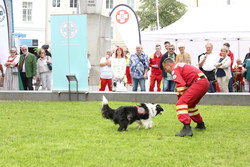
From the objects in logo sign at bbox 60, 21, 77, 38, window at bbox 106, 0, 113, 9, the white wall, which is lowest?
logo sign at bbox 60, 21, 77, 38

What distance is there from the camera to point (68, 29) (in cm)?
1496

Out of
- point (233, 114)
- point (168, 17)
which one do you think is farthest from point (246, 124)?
point (168, 17)

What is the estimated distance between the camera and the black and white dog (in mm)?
9164

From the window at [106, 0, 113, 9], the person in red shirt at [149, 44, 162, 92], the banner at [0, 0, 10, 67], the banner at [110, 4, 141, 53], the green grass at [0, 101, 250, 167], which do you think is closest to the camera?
the green grass at [0, 101, 250, 167]

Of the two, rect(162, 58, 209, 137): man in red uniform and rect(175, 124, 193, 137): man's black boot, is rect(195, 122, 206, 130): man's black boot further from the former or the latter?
rect(175, 124, 193, 137): man's black boot

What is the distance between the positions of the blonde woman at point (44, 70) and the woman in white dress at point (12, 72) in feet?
2.70

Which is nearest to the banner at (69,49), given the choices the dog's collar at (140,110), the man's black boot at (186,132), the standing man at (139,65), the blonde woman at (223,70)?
the standing man at (139,65)

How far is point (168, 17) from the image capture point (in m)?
44.4

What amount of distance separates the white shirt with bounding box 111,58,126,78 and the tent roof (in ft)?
19.5

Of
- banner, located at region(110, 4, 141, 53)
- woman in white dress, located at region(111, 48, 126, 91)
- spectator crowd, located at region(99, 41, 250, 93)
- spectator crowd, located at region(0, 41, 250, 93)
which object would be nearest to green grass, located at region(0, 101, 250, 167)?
spectator crowd, located at region(99, 41, 250, 93)

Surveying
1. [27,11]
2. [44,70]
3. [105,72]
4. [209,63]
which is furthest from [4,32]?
[27,11]

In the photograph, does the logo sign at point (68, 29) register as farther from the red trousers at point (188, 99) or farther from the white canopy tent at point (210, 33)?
the red trousers at point (188, 99)

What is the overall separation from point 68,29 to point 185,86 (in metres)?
7.18

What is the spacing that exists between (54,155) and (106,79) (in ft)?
30.1
